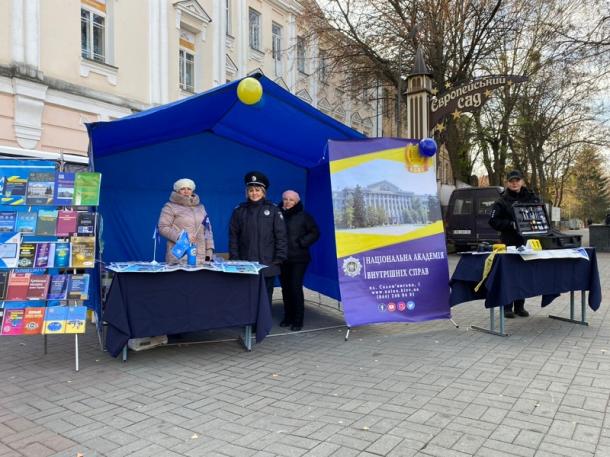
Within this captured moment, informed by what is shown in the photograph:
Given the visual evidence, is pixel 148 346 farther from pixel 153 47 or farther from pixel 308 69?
pixel 308 69

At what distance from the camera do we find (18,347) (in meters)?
5.21

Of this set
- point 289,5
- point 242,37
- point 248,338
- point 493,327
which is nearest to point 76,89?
point 242,37

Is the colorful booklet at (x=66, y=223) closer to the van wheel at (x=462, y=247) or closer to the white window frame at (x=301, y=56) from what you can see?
the van wheel at (x=462, y=247)

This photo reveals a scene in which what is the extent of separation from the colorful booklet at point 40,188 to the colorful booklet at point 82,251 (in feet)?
1.33

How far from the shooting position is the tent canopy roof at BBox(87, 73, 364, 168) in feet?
16.1

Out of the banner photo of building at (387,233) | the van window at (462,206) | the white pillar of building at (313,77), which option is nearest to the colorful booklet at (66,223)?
the banner photo of building at (387,233)

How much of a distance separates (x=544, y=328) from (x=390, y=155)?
8.85ft

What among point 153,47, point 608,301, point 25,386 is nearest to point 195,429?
point 25,386

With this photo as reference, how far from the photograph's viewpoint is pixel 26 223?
433 centimetres

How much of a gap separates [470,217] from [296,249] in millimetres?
10800

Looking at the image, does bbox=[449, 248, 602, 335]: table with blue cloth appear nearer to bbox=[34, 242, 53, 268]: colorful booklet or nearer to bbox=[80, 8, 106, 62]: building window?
bbox=[34, 242, 53, 268]: colorful booklet

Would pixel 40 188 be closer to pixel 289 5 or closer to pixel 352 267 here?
pixel 352 267

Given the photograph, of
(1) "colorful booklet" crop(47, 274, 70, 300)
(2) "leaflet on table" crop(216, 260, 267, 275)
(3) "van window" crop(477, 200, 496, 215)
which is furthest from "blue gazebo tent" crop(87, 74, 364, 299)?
(3) "van window" crop(477, 200, 496, 215)

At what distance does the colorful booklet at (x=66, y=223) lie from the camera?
4414mm
